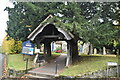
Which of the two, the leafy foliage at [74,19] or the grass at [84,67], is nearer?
the grass at [84,67]

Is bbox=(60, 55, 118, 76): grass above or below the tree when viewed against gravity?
below

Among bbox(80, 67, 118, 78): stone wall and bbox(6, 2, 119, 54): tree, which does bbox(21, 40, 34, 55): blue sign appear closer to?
bbox(6, 2, 119, 54): tree

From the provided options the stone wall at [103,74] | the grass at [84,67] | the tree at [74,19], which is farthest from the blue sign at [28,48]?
the stone wall at [103,74]

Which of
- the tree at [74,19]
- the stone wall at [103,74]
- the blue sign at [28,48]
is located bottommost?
the stone wall at [103,74]

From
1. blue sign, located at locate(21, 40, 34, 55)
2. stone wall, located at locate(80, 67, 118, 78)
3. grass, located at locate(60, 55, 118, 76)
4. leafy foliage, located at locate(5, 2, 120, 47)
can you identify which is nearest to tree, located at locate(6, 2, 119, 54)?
leafy foliage, located at locate(5, 2, 120, 47)

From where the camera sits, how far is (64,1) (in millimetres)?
10883

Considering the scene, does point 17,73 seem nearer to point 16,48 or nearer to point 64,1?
point 64,1

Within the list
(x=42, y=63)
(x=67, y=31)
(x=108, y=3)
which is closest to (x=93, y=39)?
(x=67, y=31)

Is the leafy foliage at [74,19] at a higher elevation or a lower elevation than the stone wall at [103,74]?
higher

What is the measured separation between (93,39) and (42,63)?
16.8 ft

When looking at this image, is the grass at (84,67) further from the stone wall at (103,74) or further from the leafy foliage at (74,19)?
the leafy foliage at (74,19)

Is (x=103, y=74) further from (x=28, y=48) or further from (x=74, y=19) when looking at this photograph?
(x=28, y=48)

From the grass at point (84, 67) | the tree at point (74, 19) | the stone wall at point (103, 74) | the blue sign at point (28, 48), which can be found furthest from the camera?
the blue sign at point (28, 48)

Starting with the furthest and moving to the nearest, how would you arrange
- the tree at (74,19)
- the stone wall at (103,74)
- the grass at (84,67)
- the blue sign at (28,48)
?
the blue sign at (28,48) → the tree at (74,19) → the grass at (84,67) → the stone wall at (103,74)
